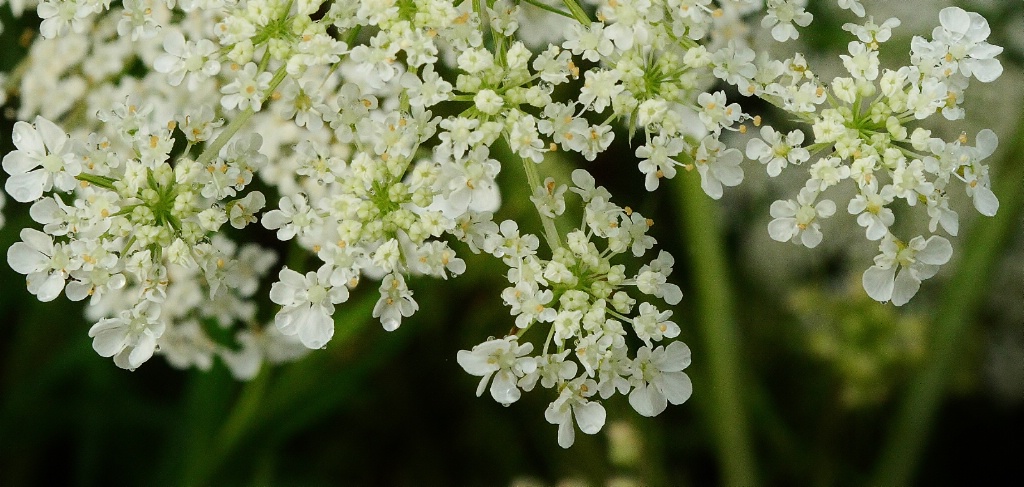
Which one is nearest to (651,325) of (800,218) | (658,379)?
(658,379)

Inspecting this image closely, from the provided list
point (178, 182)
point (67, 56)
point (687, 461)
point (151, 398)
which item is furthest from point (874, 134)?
point (151, 398)

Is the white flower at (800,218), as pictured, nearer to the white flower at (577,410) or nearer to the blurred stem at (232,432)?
the white flower at (577,410)

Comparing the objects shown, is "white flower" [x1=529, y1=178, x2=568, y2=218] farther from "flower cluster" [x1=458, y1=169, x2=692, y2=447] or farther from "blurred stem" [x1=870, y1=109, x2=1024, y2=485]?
"blurred stem" [x1=870, y1=109, x2=1024, y2=485]

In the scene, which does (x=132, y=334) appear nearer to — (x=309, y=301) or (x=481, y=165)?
(x=309, y=301)

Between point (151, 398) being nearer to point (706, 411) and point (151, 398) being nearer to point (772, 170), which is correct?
point (706, 411)

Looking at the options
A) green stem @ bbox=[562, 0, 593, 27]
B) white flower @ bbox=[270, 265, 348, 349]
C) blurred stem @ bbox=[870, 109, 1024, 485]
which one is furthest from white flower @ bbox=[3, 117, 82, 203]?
blurred stem @ bbox=[870, 109, 1024, 485]

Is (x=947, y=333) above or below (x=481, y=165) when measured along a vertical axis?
below
